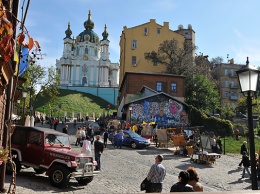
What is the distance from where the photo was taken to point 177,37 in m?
67.8

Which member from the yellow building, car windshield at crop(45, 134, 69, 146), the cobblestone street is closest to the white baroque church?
the yellow building

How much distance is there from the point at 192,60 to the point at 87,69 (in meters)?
67.1

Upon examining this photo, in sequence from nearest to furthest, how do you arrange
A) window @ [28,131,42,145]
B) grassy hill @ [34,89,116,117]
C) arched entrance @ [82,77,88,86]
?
1. window @ [28,131,42,145]
2. grassy hill @ [34,89,116,117]
3. arched entrance @ [82,77,88,86]

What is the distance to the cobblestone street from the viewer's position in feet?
39.9

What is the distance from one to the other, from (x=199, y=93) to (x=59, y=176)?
4815 centimetres

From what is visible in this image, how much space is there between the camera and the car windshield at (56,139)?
13461 millimetres

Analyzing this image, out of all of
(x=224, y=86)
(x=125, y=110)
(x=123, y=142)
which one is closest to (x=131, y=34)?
(x=125, y=110)

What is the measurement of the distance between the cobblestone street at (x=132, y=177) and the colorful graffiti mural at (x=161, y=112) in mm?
22014

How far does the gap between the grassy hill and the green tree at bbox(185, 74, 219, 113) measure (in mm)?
36846

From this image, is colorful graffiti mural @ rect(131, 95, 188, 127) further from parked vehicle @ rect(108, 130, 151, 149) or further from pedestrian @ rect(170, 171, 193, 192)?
pedestrian @ rect(170, 171, 193, 192)

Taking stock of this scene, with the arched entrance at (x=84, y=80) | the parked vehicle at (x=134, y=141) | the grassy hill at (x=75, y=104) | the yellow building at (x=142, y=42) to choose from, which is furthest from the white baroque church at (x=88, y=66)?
the parked vehicle at (x=134, y=141)

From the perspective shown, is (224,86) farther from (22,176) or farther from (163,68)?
(22,176)

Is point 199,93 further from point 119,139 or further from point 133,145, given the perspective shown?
point 119,139

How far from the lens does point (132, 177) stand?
580 inches
